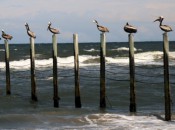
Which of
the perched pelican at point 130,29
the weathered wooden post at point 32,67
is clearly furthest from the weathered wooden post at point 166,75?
the weathered wooden post at point 32,67

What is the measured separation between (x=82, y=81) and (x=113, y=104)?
811cm

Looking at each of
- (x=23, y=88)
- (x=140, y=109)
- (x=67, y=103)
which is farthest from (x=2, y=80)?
(x=140, y=109)

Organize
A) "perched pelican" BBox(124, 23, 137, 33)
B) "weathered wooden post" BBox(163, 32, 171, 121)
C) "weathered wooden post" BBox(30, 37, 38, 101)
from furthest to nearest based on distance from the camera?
"weathered wooden post" BBox(30, 37, 38, 101), "perched pelican" BBox(124, 23, 137, 33), "weathered wooden post" BBox(163, 32, 171, 121)

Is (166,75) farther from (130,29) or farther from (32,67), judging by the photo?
(32,67)

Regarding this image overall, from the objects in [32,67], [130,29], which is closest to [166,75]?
[130,29]

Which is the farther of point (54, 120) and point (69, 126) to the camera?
point (54, 120)

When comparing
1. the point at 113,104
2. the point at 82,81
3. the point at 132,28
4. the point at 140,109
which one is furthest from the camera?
the point at 82,81

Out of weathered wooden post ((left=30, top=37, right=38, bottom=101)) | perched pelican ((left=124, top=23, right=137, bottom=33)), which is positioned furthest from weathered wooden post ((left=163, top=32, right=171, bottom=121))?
weathered wooden post ((left=30, top=37, right=38, bottom=101))

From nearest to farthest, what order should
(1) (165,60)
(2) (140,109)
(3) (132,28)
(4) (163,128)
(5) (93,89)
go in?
(4) (163,128) < (1) (165,60) < (3) (132,28) < (2) (140,109) < (5) (93,89)

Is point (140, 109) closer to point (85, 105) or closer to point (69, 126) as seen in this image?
point (85, 105)

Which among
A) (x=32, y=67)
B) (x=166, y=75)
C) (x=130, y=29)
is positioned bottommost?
(x=166, y=75)

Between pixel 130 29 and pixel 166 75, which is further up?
pixel 130 29

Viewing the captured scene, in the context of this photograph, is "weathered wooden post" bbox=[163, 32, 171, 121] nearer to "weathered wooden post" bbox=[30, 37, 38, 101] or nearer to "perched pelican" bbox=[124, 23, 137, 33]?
"perched pelican" bbox=[124, 23, 137, 33]

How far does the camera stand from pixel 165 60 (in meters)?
15.3
